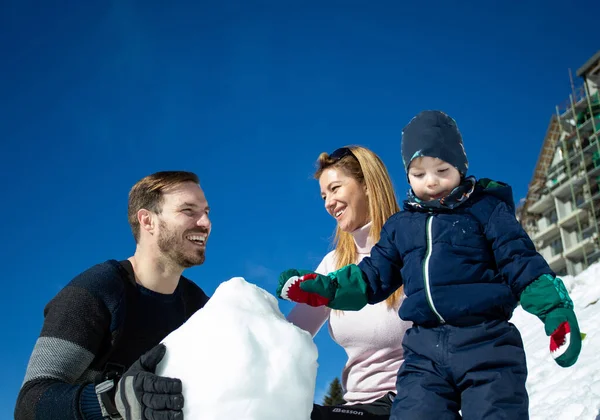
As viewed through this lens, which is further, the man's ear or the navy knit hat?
the man's ear

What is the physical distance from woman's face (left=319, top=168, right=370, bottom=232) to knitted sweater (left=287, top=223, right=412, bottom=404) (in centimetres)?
7

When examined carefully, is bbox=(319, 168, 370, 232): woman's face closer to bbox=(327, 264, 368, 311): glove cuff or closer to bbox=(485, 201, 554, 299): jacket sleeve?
bbox=(327, 264, 368, 311): glove cuff

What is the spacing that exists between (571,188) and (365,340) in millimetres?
53203

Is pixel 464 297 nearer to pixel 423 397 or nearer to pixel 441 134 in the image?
pixel 423 397

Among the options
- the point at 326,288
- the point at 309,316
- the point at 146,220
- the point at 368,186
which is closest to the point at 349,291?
the point at 326,288

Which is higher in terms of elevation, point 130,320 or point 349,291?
point 130,320

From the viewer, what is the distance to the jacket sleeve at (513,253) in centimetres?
265

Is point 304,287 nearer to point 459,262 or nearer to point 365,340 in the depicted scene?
point 459,262

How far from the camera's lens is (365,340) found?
3742mm

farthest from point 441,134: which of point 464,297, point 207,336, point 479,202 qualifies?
point 207,336

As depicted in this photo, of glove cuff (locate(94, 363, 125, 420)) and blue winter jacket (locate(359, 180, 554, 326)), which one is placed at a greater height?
blue winter jacket (locate(359, 180, 554, 326))

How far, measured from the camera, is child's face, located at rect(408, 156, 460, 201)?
3006 millimetres

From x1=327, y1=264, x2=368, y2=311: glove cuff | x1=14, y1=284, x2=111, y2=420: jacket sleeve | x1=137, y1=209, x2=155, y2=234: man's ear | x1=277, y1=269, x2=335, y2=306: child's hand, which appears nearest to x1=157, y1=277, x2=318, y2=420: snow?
x1=277, y1=269, x2=335, y2=306: child's hand

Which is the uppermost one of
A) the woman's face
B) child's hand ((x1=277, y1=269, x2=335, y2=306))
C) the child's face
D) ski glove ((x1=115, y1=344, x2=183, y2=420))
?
the woman's face
